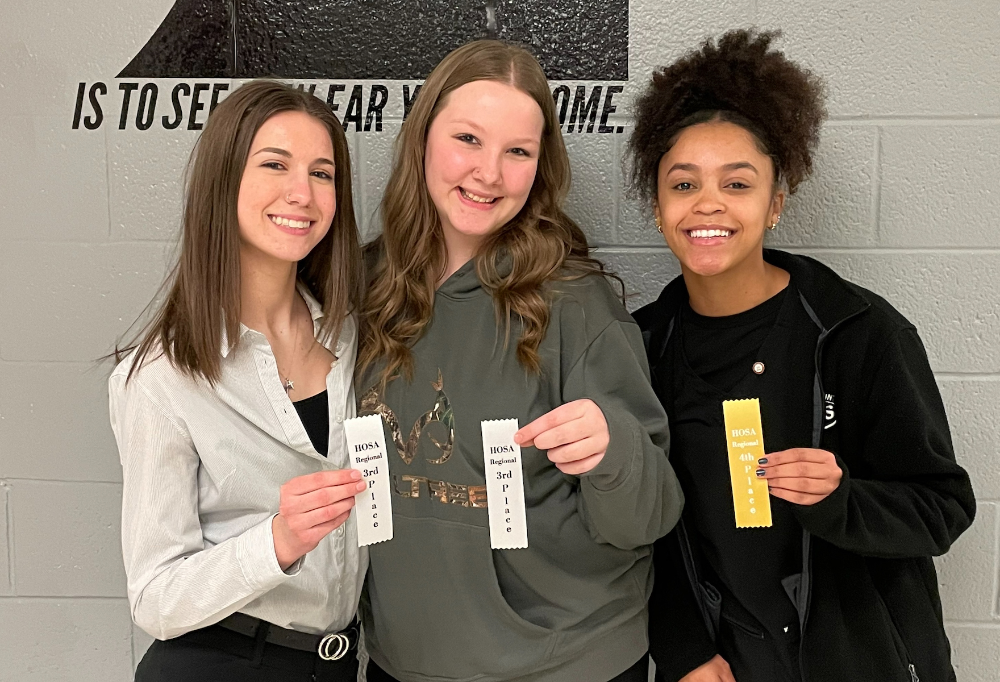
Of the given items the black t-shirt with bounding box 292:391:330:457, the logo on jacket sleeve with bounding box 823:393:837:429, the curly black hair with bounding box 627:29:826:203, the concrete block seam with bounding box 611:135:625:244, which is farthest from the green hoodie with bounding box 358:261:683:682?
the concrete block seam with bounding box 611:135:625:244

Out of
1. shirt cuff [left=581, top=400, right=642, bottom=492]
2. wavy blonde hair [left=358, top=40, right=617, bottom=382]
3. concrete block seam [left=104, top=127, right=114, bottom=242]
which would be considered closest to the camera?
shirt cuff [left=581, top=400, right=642, bottom=492]

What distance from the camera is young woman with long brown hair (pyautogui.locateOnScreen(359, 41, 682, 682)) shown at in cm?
146

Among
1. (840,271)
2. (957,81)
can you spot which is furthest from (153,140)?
(957,81)

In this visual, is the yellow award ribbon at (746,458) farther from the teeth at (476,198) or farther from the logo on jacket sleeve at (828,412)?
the teeth at (476,198)

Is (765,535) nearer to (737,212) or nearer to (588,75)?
(737,212)

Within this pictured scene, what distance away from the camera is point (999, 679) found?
83.6 inches

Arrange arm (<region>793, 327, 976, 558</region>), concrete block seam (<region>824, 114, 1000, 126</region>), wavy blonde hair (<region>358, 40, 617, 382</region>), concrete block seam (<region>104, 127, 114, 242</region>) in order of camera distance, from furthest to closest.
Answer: concrete block seam (<region>104, 127, 114, 242</region>) → concrete block seam (<region>824, 114, 1000, 126</region>) → wavy blonde hair (<region>358, 40, 617, 382</region>) → arm (<region>793, 327, 976, 558</region>)

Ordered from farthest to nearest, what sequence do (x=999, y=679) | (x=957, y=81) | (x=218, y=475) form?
(x=999, y=679), (x=957, y=81), (x=218, y=475)

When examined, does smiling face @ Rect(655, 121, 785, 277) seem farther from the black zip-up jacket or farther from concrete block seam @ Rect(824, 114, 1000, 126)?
concrete block seam @ Rect(824, 114, 1000, 126)

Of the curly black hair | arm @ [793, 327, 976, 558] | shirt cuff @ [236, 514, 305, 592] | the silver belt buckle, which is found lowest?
the silver belt buckle

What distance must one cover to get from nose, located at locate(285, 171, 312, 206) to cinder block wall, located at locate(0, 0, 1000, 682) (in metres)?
0.58

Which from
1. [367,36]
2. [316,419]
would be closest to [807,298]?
[316,419]

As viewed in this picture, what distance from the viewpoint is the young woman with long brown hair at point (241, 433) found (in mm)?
1398

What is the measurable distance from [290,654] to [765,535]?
95 cm
